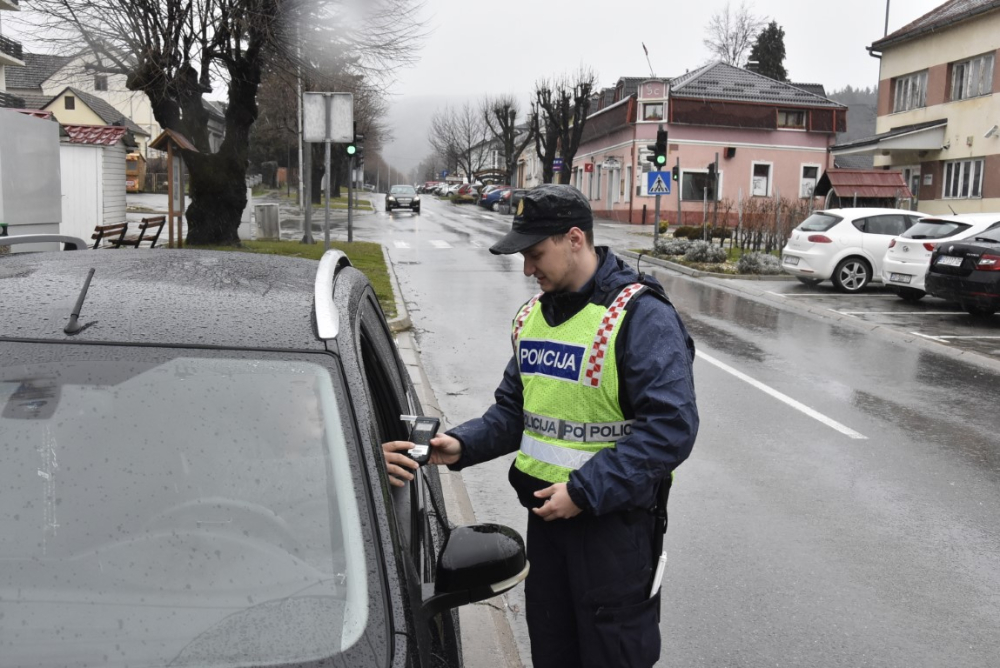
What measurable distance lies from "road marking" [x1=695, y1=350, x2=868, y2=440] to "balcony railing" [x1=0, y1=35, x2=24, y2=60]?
35180 millimetres

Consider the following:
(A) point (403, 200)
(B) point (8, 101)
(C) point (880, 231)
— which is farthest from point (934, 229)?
(A) point (403, 200)

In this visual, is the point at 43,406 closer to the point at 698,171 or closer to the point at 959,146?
the point at 959,146

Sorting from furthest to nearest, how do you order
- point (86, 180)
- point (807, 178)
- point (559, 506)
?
1. point (807, 178)
2. point (86, 180)
3. point (559, 506)

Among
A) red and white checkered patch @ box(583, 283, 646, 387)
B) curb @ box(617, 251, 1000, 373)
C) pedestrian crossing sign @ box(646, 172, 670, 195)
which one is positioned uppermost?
pedestrian crossing sign @ box(646, 172, 670, 195)

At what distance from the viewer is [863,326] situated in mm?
14539

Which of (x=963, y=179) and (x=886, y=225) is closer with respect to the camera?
(x=886, y=225)

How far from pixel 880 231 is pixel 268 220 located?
15448 millimetres

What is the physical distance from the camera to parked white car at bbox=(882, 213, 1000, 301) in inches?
635

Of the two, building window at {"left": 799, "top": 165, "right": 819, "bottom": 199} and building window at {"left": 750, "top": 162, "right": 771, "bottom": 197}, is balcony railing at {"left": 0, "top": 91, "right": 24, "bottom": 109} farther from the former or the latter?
building window at {"left": 799, "top": 165, "right": 819, "bottom": 199}

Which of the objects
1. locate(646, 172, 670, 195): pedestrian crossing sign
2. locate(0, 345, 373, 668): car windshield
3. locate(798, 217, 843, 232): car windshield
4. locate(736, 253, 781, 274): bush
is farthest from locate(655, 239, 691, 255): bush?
locate(0, 345, 373, 668): car windshield

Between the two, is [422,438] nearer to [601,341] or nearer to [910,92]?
[601,341]

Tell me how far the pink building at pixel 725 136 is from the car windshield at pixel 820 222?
27876mm

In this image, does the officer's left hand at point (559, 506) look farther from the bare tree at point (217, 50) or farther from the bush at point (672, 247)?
the bush at point (672, 247)

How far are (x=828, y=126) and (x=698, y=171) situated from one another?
7.02 meters
